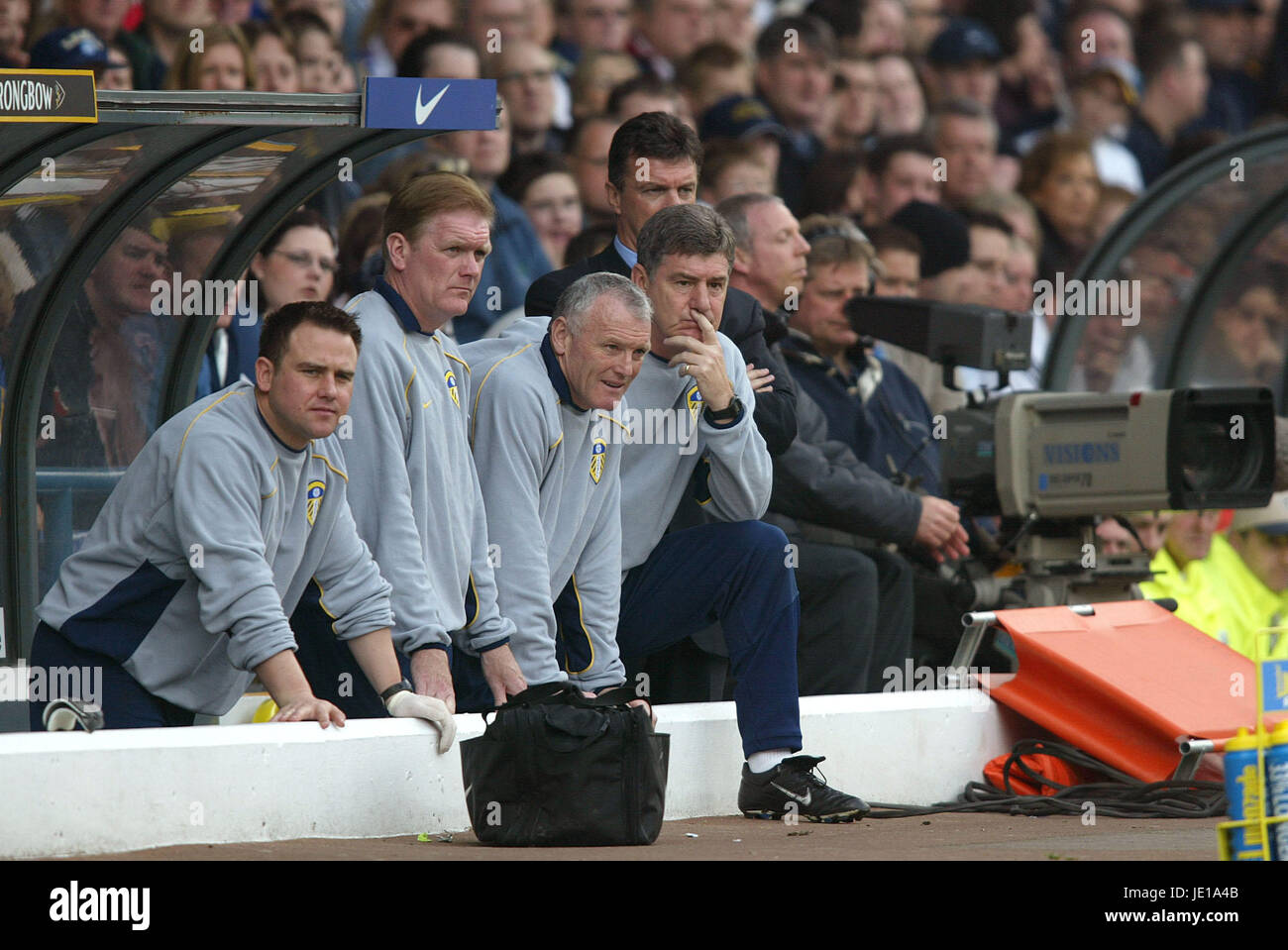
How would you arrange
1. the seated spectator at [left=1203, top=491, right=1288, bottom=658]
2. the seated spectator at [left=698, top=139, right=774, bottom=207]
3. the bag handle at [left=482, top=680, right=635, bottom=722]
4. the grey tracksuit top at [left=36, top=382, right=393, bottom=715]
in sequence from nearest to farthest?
the grey tracksuit top at [left=36, top=382, right=393, bottom=715]
the bag handle at [left=482, top=680, right=635, bottom=722]
the seated spectator at [left=1203, top=491, right=1288, bottom=658]
the seated spectator at [left=698, top=139, right=774, bottom=207]

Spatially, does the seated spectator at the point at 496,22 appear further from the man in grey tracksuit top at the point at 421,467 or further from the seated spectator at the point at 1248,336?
the man in grey tracksuit top at the point at 421,467

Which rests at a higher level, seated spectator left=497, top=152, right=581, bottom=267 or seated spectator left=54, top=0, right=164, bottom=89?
seated spectator left=54, top=0, right=164, bottom=89

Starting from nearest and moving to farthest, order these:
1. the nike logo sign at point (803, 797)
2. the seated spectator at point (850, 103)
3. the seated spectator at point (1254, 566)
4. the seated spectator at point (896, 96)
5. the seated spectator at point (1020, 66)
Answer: the nike logo sign at point (803, 797) < the seated spectator at point (1254, 566) < the seated spectator at point (850, 103) < the seated spectator at point (896, 96) < the seated spectator at point (1020, 66)

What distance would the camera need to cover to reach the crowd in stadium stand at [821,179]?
716cm

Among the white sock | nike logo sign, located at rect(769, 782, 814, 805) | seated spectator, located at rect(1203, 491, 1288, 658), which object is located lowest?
nike logo sign, located at rect(769, 782, 814, 805)

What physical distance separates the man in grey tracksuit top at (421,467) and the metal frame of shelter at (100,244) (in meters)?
0.32

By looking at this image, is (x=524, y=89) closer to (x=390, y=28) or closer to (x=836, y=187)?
(x=390, y=28)

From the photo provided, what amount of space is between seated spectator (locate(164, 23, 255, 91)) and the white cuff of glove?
135 inches

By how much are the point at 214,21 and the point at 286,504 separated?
395 cm

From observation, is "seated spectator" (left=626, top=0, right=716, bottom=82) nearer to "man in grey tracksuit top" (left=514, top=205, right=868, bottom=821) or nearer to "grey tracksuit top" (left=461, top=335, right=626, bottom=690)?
"man in grey tracksuit top" (left=514, top=205, right=868, bottom=821)

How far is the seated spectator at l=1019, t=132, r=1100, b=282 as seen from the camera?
11.7 m

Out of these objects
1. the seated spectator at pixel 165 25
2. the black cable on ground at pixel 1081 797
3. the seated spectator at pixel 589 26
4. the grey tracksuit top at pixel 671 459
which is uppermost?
the seated spectator at pixel 589 26

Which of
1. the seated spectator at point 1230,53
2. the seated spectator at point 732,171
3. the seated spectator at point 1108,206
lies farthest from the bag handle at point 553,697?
the seated spectator at point 1230,53

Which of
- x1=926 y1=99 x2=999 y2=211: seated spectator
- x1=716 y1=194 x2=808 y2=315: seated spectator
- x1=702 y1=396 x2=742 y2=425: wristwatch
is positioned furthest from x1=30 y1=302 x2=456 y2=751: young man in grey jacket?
x1=926 y1=99 x2=999 y2=211: seated spectator
